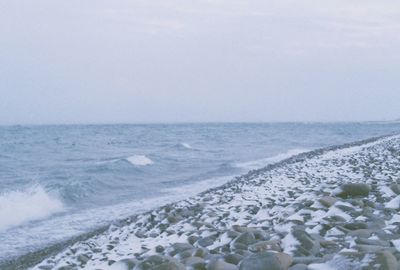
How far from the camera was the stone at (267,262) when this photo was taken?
365 cm

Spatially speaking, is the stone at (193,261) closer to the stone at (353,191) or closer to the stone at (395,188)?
the stone at (353,191)

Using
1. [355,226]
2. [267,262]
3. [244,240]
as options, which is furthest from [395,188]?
[267,262]

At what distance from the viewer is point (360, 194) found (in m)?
6.96

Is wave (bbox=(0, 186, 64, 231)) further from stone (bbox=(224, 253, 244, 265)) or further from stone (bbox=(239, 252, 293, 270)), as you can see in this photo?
stone (bbox=(239, 252, 293, 270))

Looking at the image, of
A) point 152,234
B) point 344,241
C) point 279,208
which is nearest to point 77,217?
point 152,234

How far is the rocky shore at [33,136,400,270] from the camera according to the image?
3768 millimetres

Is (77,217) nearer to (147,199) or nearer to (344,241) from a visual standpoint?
(147,199)

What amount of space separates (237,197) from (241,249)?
5.69m

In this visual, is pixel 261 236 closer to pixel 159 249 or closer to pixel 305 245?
pixel 305 245

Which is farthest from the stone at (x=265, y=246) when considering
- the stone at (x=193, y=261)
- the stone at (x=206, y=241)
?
the stone at (x=206, y=241)

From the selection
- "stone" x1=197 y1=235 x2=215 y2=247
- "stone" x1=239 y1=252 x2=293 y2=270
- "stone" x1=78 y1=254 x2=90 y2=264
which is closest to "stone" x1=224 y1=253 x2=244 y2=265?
"stone" x1=239 y1=252 x2=293 y2=270

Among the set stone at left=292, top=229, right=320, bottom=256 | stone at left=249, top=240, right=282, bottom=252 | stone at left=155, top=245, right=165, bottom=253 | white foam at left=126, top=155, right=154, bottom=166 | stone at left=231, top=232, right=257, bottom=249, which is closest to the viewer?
stone at left=292, top=229, right=320, bottom=256

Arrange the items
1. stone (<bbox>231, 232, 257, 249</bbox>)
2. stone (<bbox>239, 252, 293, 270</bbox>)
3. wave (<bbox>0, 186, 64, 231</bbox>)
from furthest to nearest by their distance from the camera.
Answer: wave (<bbox>0, 186, 64, 231</bbox>) → stone (<bbox>231, 232, 257, 249</bbox>) → stone (<bbox>239, 252, 293, 270</bbox>)

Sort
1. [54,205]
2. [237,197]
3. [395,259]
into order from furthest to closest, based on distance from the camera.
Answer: [54,205] → [237,197] → [395,259]
